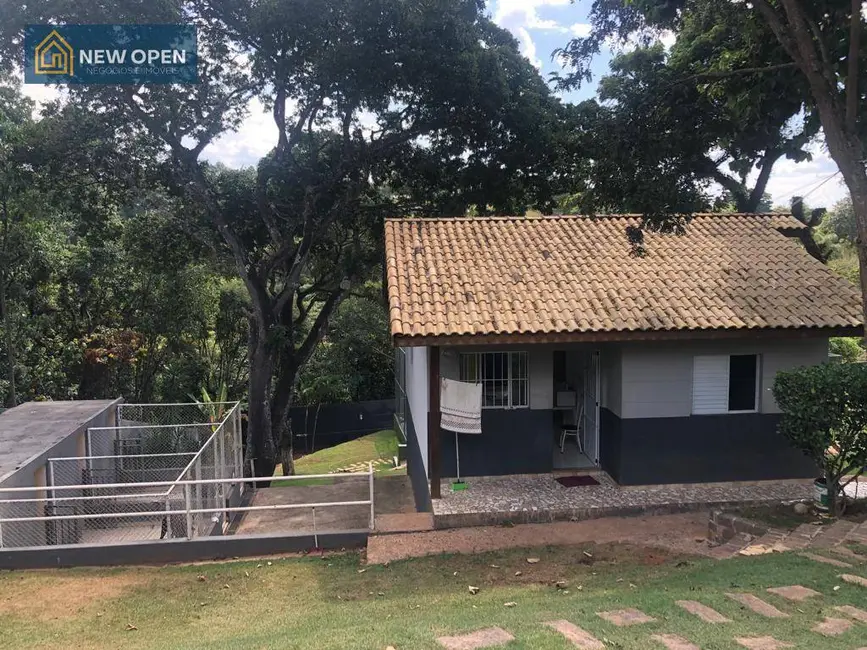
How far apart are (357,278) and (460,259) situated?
7.73 meters

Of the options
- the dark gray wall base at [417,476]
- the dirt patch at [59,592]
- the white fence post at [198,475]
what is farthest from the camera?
the dark gray wall base at [417,476]

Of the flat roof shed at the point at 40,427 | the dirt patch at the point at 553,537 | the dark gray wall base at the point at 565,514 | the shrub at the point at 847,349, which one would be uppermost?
the shrub at the point at 847,349

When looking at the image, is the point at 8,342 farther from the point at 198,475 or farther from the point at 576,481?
the point at 576,481

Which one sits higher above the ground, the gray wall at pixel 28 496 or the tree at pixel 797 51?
the tree at pixel 797 51

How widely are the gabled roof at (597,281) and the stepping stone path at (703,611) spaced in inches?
161

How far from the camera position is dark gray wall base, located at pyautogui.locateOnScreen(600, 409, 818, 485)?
9.37 metres

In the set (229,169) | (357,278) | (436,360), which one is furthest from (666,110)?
(229,169)

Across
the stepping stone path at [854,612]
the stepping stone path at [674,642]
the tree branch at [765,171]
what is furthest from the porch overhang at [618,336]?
the tree branch at [765,171]

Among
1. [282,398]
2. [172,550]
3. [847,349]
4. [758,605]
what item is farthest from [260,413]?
[847,349]

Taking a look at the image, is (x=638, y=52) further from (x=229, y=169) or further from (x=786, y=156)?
(x=229, y=169)

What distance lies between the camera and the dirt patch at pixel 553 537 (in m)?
7.73

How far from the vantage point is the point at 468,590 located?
651 cm

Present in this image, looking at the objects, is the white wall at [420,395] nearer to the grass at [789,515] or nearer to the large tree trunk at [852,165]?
the grass at [789,515]

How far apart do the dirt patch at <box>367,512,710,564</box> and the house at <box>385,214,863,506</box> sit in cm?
98
